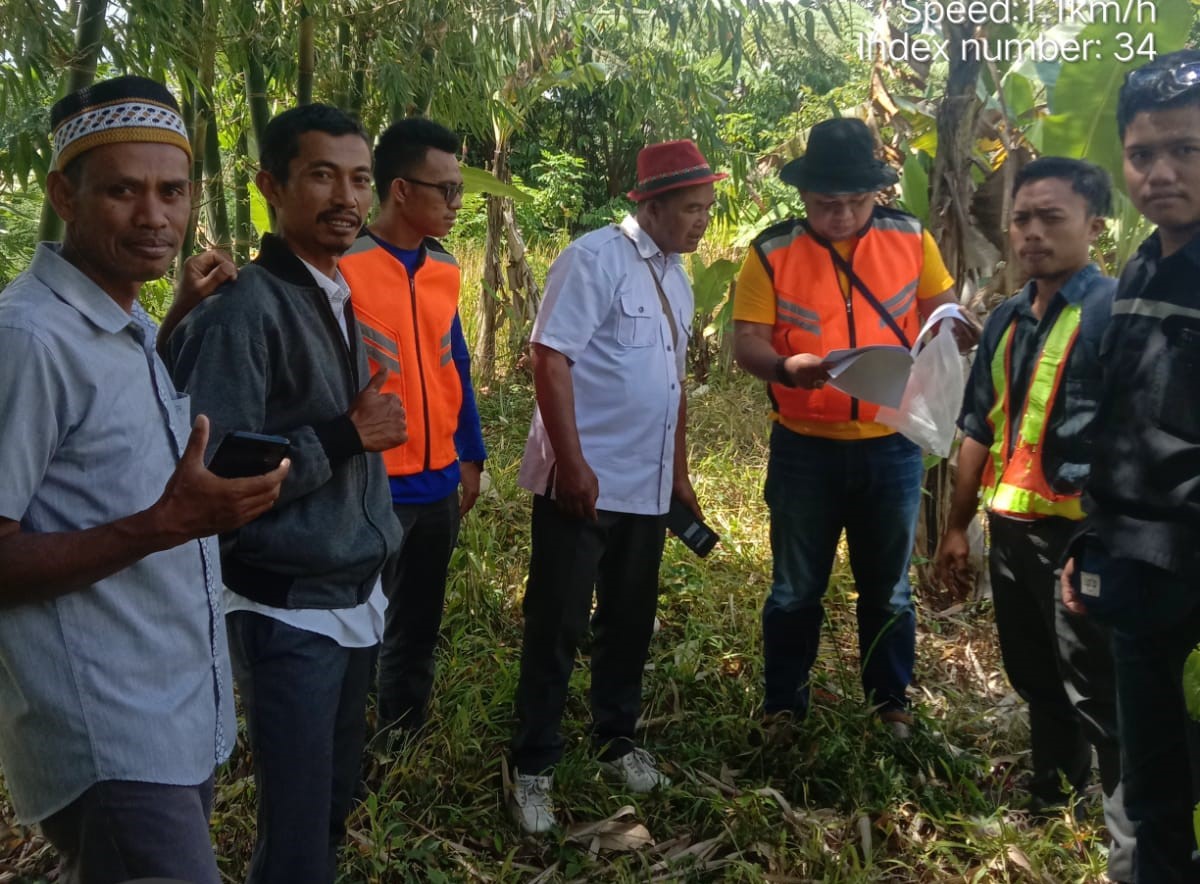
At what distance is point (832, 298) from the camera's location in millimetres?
3031

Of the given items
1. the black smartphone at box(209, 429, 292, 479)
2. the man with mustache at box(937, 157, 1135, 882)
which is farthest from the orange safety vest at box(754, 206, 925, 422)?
the black smartphone at box(209, 429, 292, 479)

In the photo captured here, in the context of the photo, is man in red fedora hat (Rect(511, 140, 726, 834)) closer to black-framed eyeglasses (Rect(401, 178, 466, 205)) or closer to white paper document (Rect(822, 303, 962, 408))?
black-framed eyeglasses (Rect(401, 178, 466, 205))

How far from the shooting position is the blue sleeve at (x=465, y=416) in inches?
116

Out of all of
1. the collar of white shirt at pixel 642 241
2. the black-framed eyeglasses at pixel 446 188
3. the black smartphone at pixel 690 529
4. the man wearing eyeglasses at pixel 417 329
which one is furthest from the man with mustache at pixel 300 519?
the black smartphone at pixel 690 529

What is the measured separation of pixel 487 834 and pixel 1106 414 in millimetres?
1876

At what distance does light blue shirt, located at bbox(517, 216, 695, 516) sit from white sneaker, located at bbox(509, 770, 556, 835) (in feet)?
2.58

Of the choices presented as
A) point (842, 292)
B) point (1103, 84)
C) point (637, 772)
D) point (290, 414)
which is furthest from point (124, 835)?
point (1103, 84)

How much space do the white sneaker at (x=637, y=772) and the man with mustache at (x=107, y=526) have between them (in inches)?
65.6

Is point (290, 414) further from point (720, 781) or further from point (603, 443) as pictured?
point (720, 781)

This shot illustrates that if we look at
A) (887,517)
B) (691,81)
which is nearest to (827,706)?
(887,517)

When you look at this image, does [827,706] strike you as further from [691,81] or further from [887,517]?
[691,81]

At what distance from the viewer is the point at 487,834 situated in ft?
8.95

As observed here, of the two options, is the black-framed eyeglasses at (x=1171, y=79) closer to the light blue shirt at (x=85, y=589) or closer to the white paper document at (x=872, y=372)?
the white paper document at (x=872, y=372)

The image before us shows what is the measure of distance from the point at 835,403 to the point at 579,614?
974 millimetres
